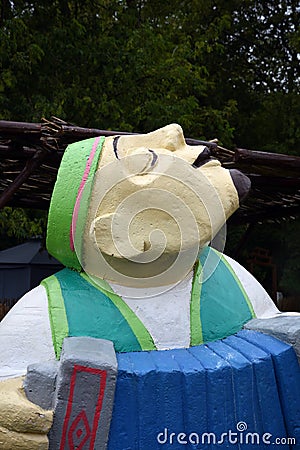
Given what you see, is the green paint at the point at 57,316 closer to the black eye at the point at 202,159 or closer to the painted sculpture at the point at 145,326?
the painted sculpture at the point at 145,326

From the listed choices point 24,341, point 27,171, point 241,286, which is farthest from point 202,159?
point 27,171

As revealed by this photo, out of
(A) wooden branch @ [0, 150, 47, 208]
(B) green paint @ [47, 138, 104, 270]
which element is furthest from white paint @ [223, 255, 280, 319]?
(A) wooden branch @ [0, 150, 47, 208]

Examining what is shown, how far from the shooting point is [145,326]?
78.2 inches

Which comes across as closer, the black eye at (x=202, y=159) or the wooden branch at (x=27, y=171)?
the black eye at (x=202, y=159)

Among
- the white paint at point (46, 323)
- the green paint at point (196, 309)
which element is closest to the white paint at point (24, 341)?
the white paint at point (46, 323)

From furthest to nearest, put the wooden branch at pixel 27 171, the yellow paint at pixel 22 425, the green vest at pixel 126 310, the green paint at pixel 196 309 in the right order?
the wooden branch at pixel 27 171, the green paint at pixel 196 309, the green vest at pixel 126 310, the yellow paint at pixel 22 425

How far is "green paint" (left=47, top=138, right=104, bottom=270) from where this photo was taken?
6.64 ft

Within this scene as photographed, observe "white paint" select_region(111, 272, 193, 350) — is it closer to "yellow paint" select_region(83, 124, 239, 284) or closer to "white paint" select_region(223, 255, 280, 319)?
"yellow paint" select_region(83, 124, 239, 284)

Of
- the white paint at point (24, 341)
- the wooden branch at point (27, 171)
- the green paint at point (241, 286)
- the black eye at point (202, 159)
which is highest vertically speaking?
the black eye at point (202, 159)

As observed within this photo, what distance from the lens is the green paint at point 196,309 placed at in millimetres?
2031

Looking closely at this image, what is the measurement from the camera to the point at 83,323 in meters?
1.93

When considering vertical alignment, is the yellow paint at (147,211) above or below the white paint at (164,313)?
above

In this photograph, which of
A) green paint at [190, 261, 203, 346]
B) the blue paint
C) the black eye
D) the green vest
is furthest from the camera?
the black eye

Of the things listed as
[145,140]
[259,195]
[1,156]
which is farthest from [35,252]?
[145,140]
